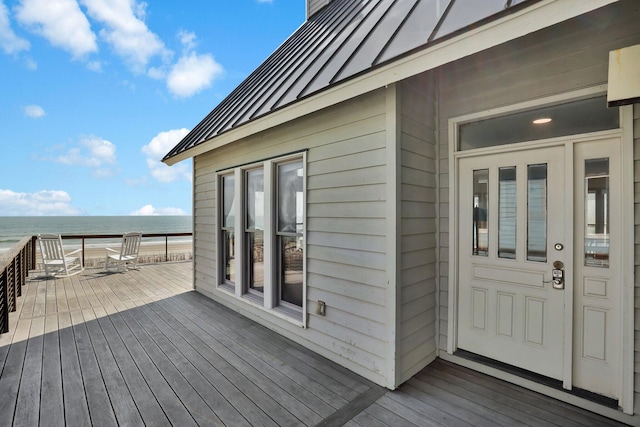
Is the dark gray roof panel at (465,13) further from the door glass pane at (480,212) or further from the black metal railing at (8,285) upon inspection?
the black metal railing at (8,285)

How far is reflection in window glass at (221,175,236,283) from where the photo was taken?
14.4 ft

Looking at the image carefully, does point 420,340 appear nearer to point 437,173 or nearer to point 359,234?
point 359,234

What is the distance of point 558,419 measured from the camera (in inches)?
74.2

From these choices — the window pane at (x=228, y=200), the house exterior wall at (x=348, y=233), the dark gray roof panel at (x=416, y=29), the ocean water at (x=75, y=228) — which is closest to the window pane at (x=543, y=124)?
the house exterior wall at (x=348, y=233)

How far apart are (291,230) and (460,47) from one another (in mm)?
2341

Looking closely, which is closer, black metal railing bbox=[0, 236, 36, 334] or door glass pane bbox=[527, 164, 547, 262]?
door glass pane bbox=[527, 164, 547, 262]

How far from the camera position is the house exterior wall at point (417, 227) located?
91.4 inches

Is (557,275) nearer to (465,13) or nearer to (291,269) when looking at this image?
(465,13)

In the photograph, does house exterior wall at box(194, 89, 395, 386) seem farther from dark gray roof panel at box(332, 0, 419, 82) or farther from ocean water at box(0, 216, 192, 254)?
ocean water at box(0, 216, 192, 254)

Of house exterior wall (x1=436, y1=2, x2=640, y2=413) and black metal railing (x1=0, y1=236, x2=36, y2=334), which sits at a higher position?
house exterior wall (x1=436, y1=2, x2=640, y2=413)

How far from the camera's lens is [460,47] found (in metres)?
1.57

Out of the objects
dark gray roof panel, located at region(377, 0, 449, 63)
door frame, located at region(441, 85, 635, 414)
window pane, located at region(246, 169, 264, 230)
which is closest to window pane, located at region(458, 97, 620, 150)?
door frame, located at region(441, 85, 635, 414)

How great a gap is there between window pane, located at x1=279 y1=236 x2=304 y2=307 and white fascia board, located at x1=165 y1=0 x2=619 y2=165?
1.44 meters

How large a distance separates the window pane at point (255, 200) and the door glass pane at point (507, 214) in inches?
106
